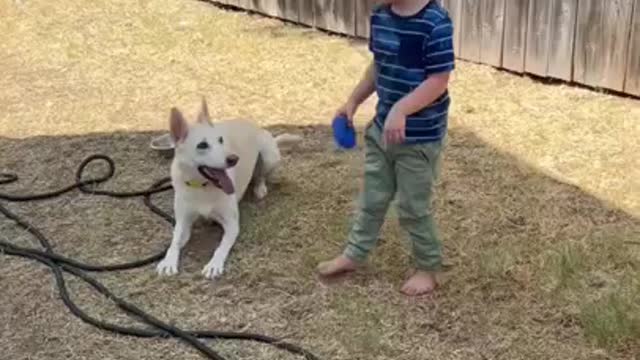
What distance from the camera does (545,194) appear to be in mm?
4367

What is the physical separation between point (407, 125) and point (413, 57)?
0.23 meters

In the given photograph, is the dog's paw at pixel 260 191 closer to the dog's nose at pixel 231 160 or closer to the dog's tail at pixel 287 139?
the dog's tail at pixel 287 139

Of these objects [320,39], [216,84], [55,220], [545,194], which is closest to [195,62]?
[216,84]

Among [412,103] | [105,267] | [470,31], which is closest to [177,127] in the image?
[105,267]

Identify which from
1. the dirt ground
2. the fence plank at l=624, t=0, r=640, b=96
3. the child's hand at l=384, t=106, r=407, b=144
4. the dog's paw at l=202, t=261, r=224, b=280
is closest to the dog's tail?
the dirt ground

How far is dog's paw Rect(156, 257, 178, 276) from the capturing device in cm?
377

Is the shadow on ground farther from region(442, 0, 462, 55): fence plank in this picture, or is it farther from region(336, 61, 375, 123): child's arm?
region(442, 0, 462, 55): fence plank

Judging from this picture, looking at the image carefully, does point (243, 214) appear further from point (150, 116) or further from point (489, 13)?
point (489, 13)

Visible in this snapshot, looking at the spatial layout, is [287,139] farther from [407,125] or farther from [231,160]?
[407,125]

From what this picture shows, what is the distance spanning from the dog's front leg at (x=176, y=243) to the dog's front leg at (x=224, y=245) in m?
0.13

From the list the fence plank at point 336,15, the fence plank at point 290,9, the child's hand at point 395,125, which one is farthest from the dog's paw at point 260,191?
the fence plank at point 290,9

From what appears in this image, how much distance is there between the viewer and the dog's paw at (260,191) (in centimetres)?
443

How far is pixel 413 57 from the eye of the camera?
124 inches

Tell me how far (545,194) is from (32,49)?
416 centimetres
